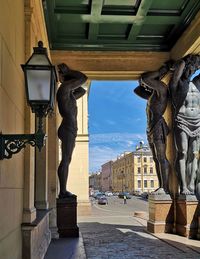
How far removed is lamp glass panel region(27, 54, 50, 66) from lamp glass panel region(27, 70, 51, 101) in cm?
8

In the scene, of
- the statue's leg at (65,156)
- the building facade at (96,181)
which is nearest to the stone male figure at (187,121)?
the statue's leg at (65,156)

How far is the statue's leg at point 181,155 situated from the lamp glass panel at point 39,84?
6.21 m

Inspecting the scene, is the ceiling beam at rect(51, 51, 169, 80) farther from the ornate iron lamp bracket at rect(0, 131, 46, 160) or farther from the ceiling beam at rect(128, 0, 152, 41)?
the ornate iron lamp bracket at rect(0, 131, 46, 160)

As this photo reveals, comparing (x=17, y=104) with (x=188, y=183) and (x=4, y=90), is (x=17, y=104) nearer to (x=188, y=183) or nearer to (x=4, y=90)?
(x=4, y=90)

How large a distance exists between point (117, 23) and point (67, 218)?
4166 mm

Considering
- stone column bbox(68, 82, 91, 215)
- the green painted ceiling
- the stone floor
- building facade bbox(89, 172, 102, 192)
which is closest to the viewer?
the stone floor

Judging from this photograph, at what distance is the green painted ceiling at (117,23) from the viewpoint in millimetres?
8031

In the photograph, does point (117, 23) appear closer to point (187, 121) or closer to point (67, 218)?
point (187, 121)

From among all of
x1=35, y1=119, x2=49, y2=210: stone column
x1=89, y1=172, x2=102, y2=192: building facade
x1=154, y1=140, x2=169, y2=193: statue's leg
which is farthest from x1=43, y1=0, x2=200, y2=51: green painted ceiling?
x1=89, y1=172, x2=102, y2=192: building facade

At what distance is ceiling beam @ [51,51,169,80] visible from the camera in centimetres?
1017

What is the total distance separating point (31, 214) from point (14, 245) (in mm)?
917

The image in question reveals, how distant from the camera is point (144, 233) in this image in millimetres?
9445

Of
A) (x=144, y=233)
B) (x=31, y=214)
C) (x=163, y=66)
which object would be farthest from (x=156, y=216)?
(x=31, y=214)

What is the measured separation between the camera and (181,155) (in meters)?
9.11
